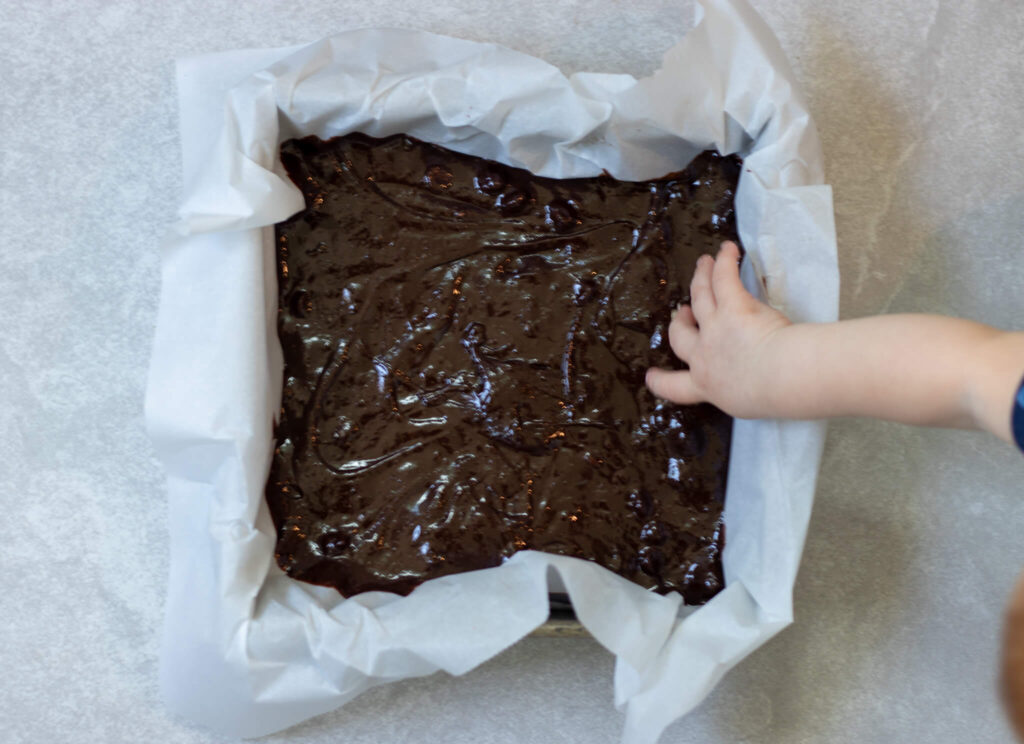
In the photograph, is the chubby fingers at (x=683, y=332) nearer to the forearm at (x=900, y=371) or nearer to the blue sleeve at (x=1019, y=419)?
the forearm at (x=900, y=371)

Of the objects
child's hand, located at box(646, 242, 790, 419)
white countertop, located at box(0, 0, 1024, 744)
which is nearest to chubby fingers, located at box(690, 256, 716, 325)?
child's hand, located at box(646, 242, 790, 419)

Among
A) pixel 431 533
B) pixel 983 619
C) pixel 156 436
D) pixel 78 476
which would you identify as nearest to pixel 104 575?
pixel 78 476

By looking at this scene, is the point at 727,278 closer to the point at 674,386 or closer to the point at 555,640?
the point at 674,386

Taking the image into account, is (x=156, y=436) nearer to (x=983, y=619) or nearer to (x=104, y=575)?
(x=104, y=575)

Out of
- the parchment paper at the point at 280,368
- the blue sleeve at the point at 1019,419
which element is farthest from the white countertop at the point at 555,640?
the blue sleeve at the point at 1019,419

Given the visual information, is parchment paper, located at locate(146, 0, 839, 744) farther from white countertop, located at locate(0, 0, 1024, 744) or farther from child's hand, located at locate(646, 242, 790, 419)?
white countertop, located at locate(0, 0, 1024, 744)

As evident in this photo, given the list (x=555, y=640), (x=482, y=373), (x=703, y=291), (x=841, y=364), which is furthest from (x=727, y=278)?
(x=555, y=640)
